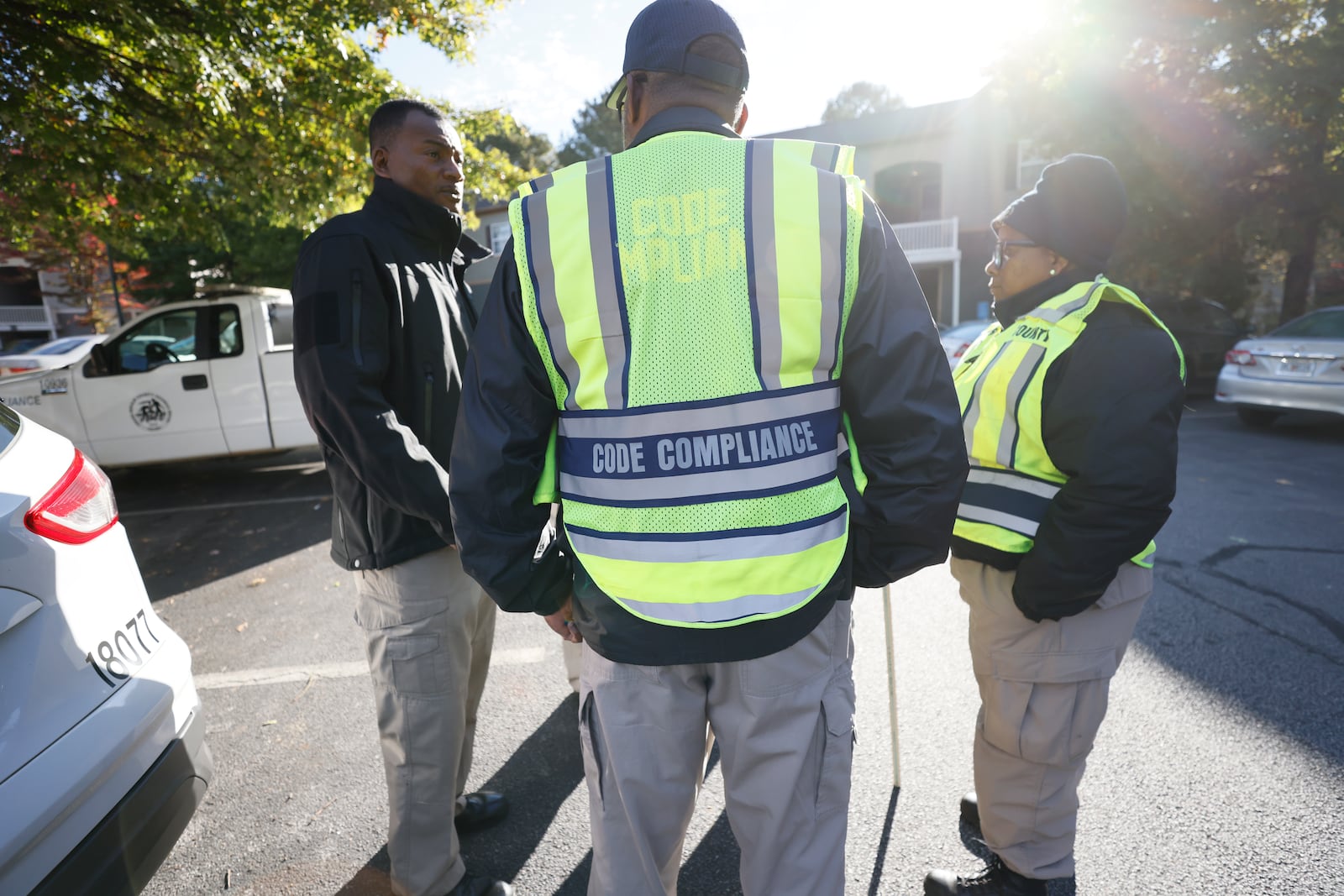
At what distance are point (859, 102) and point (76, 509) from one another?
154 ft

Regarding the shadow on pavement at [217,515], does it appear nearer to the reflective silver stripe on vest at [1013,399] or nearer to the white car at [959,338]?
the reflective silver stripe on vest at [1013,399]

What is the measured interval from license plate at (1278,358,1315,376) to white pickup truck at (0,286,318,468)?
10.3m

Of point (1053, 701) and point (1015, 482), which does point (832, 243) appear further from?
point (1053, 701)

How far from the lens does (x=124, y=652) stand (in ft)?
5.62

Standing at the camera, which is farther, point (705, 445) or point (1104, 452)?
point (1104, 452)

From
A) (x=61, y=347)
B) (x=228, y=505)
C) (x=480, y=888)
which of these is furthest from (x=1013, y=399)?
(x=61, y=347)

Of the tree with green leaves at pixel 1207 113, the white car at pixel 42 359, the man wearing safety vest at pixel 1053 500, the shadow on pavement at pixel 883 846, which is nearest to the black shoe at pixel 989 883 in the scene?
the man wearing safety vest at pixel 1053 500

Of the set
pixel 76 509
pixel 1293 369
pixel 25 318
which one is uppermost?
pixel 25 318

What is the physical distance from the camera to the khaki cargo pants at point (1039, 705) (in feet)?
6.09

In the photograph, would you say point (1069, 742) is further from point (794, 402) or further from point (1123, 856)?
point (794, 402)

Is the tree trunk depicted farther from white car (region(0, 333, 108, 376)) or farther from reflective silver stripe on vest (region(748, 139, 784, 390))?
white car (region(0, 333, 108, 376))

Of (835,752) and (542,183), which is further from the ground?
→ (542,183)

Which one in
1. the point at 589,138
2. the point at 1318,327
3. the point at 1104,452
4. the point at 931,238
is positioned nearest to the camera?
the point at 1104,452

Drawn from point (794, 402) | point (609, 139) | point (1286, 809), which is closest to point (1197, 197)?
point (1286, 809)
